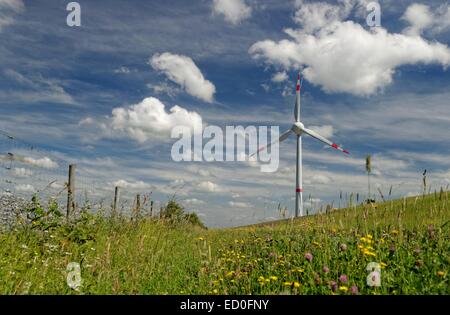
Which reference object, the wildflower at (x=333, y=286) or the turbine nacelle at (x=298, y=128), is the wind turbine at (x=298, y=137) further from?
the wildflower at (x=333, y=286)

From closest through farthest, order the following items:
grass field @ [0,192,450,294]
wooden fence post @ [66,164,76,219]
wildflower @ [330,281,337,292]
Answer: wildflower @ [330,281,337,292]
grass field @ [0,192,450,294]
wooden fence post @ [66,164,76,219]

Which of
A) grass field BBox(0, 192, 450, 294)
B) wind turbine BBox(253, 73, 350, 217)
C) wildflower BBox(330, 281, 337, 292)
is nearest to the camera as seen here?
wildflower BBox(330, 281, 337, 292)

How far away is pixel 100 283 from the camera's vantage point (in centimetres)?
599

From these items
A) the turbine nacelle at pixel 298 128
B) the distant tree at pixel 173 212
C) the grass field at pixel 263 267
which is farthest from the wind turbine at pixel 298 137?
the grass field at pixel 263 267

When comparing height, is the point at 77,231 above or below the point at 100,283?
above

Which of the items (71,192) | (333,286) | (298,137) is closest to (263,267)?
(333,286)

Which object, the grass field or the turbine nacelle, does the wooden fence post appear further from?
the turbine nacelle

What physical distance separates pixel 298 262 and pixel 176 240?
6.63 m

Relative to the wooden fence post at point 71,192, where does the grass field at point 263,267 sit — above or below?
below

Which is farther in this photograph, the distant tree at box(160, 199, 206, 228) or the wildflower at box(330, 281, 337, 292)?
the distant tree at box(160, 199, 206, 228)

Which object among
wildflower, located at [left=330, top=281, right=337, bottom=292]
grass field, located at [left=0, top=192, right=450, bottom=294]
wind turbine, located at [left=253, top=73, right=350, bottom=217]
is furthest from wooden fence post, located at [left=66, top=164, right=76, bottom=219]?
wind turbine, located at [left=253, top=73, right=350, bottom=217]
